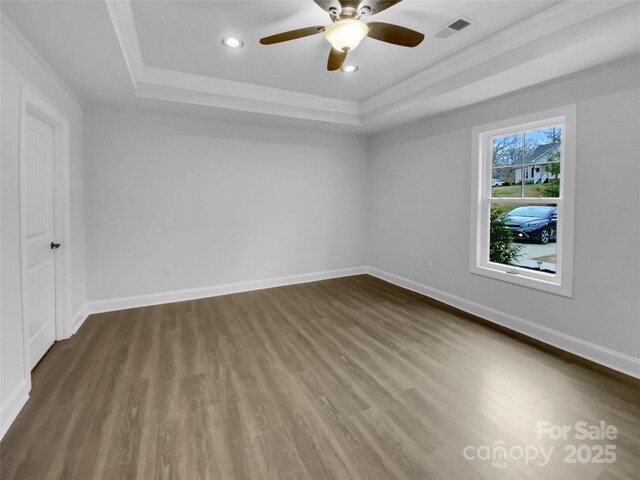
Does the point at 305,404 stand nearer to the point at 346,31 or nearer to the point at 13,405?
the point at 13,405

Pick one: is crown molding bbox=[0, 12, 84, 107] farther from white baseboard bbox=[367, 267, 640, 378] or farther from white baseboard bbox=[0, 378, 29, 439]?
white baseboard bbox=[367, 267, 640, 378]

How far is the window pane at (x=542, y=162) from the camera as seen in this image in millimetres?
2902

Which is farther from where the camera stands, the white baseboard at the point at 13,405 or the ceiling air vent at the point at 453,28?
the ceiling air vent at the point at 453,28

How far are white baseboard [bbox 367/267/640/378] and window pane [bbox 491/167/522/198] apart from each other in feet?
4.19

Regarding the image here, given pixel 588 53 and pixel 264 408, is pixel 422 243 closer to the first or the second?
pixel 588 53

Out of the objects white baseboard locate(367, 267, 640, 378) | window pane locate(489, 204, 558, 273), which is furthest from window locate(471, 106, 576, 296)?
white baseboard locate(367, 267, 640, 378)

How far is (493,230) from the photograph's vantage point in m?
3.55

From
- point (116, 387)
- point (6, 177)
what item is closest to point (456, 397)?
point (116, 387)

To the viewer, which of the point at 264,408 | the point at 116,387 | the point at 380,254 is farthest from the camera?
the point at 380,254

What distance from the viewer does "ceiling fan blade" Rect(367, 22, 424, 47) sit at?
2.01 meters

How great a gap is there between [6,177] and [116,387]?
1529 millimetres

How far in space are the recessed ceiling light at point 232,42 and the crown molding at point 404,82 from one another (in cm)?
69

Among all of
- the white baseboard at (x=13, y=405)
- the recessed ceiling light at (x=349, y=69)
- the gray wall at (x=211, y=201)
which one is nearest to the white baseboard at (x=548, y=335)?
the gray wall at (x=211, y=201)

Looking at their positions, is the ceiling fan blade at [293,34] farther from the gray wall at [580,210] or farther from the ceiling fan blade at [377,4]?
the gray wall at [580,210]
